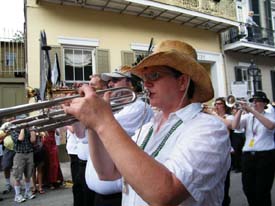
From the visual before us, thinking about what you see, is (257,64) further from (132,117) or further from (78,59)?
(132,117)

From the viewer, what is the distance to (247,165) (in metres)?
4.97

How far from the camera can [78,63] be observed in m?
11.8

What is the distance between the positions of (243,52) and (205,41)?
241 centimetres

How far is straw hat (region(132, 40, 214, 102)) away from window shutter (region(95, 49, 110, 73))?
401 inches

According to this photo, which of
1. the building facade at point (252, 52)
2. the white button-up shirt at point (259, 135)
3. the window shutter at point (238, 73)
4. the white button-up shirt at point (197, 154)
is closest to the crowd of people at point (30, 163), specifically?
the white button-up shirt at point (259, 135)

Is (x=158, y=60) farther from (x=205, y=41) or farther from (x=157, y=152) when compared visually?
(x=205, y=41)

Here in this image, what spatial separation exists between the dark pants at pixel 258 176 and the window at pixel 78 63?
296 inches

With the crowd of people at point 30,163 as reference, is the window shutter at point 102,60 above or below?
above

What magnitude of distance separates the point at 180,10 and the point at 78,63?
4236 mm

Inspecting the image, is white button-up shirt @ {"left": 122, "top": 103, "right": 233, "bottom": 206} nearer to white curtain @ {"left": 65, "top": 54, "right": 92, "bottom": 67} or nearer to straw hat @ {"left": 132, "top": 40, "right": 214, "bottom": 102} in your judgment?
straw hat @ {"left": 132, "top": 40, "right": 214, "bottom": 102}

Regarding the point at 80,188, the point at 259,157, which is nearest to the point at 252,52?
the point at 259,157

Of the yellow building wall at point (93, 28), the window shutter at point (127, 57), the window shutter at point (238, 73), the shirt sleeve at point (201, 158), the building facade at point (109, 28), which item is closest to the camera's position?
the shirt sleeve at point (201, 158)

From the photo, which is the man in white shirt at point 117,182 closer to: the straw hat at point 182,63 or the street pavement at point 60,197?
the straw hat at point 182,63

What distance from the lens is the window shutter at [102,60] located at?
12.0 m
